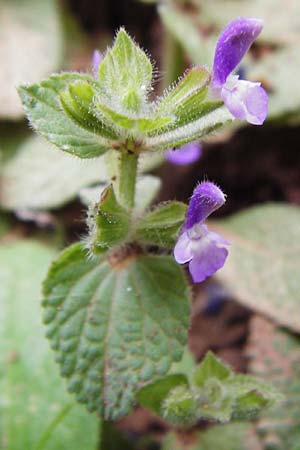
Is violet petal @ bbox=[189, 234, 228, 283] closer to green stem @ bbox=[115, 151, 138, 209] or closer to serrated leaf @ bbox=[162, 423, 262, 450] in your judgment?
green stem @ bbox=[115, 151, 138, 209]

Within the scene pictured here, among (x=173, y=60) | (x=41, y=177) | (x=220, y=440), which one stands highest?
(x=173, y=60)

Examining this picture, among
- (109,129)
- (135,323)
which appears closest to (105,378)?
(135,323)

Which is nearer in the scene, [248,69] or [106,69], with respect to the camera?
[106,69]

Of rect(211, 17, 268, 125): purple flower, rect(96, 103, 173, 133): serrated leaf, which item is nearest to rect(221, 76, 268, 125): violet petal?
rect(211, 17, 268, 125): purple flower

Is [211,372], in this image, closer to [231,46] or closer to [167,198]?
[231,46]

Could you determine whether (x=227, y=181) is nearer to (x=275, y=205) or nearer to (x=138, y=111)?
(x=275, y=205)

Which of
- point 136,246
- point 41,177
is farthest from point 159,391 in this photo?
point 41,177

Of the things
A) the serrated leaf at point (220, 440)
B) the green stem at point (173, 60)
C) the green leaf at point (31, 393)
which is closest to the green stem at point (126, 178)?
the green leaf at point (31, 393)
